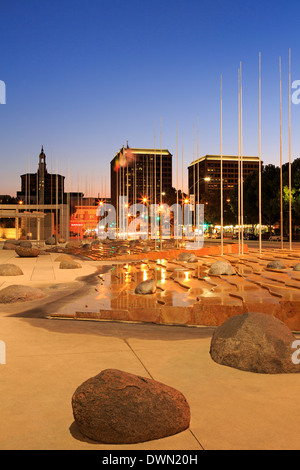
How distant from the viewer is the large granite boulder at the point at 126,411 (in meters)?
4.30

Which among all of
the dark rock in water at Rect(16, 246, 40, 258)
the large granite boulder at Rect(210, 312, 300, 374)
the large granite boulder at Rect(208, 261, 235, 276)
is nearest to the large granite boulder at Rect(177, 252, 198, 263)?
the large granite boulder at Rect(208, 261, 235, 276)

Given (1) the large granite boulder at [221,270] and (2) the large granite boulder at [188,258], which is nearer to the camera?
(1) the large granite boulder at [221,270]

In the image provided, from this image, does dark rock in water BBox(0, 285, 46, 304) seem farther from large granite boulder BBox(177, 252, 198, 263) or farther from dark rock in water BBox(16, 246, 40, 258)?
dark rock in water BBox(16, 246, 40, 258)

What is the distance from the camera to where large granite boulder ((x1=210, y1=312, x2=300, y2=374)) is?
6.60 meters

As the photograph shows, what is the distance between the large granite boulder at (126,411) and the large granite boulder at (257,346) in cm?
239

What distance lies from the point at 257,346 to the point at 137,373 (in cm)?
184

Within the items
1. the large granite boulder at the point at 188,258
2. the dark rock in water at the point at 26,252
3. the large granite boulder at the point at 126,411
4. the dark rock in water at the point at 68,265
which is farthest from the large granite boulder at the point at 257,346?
the dark rock in water at the point at 26,252

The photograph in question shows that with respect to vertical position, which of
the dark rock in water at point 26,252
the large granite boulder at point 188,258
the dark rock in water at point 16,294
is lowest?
the dark rock in water at point 16,294

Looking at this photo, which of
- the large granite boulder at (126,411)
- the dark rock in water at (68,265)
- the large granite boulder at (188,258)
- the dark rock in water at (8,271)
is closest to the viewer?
the large granite boulder at (126,411)

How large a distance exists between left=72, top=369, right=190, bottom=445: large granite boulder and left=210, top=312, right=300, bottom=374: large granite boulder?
239 cm

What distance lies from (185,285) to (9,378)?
33.7ft

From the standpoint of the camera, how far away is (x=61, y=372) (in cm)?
654

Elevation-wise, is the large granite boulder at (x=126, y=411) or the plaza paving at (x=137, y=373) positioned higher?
the large granite boulder at (x=126, y=411)

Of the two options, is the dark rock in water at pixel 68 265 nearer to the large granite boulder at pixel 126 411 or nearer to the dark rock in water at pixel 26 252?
the dark rock in water at pixel 26 252
